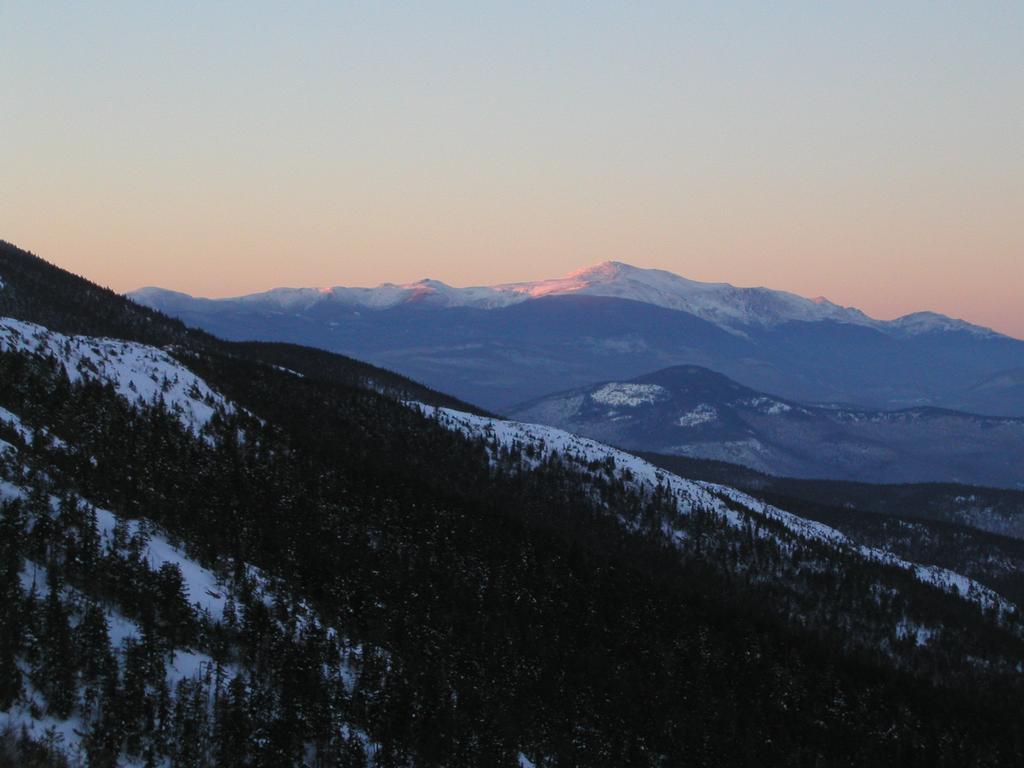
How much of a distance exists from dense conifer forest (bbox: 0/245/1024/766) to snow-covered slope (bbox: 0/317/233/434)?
60.4 inches

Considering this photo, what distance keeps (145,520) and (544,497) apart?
11296 cm

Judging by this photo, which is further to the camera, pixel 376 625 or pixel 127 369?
pixel 127 369

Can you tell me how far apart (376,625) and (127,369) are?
7258 centimetres

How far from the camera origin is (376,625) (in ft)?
256

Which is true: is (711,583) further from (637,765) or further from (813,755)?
(637,765)

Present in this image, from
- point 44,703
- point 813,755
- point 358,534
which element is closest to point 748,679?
point 813,755

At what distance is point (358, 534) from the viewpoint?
103438 millimetres

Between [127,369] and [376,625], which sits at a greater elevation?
[127,369]

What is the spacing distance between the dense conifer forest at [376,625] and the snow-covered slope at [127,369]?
1.54 meters

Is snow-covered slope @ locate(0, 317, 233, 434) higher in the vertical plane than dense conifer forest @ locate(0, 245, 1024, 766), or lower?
higher

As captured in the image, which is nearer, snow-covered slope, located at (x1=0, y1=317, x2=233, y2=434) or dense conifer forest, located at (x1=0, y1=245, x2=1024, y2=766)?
dense conifer forest, located at (x1=0, y1=245, x2=1024, y2=766)

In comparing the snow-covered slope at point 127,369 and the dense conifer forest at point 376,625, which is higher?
the snow-covered slope at point 127,369

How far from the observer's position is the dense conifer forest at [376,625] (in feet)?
175

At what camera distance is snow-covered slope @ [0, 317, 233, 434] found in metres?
122
